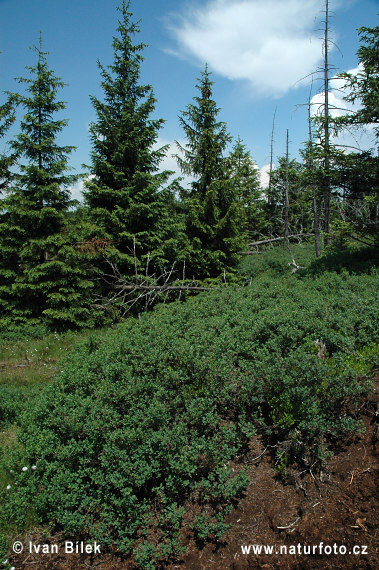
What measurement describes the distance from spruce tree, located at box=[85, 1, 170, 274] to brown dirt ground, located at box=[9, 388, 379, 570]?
8.77 m

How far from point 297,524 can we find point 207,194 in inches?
476

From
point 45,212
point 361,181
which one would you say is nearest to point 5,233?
point 45,212

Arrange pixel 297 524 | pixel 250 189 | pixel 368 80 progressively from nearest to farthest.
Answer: pixel 297 524 → pixel 368 80 → pixel 250 189

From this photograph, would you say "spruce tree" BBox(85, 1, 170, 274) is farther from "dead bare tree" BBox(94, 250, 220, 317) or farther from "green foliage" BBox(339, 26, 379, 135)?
"green foliage" BBox(339, 26, 379, 135)

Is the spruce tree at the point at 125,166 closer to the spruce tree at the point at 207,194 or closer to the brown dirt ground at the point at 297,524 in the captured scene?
the spruce tree at the point at 207,194

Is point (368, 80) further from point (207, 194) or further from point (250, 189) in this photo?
point (250, 189)

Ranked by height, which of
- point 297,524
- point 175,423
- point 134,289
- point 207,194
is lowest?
point 297,524

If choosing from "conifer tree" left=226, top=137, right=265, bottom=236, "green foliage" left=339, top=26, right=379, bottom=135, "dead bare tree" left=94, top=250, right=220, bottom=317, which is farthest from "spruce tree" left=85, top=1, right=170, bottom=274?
"conifer tree" left=226, top=137, right=265, bottom=236

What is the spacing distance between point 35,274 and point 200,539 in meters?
8.76

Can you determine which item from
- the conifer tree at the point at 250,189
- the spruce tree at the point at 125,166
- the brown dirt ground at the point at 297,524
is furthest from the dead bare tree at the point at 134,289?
the conifer tree at the point at 250,189

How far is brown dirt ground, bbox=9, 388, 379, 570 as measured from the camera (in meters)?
2.73

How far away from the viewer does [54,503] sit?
3180 millimetres

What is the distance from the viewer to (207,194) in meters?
13.6

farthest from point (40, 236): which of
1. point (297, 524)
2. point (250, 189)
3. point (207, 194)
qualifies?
point (250, 189)
